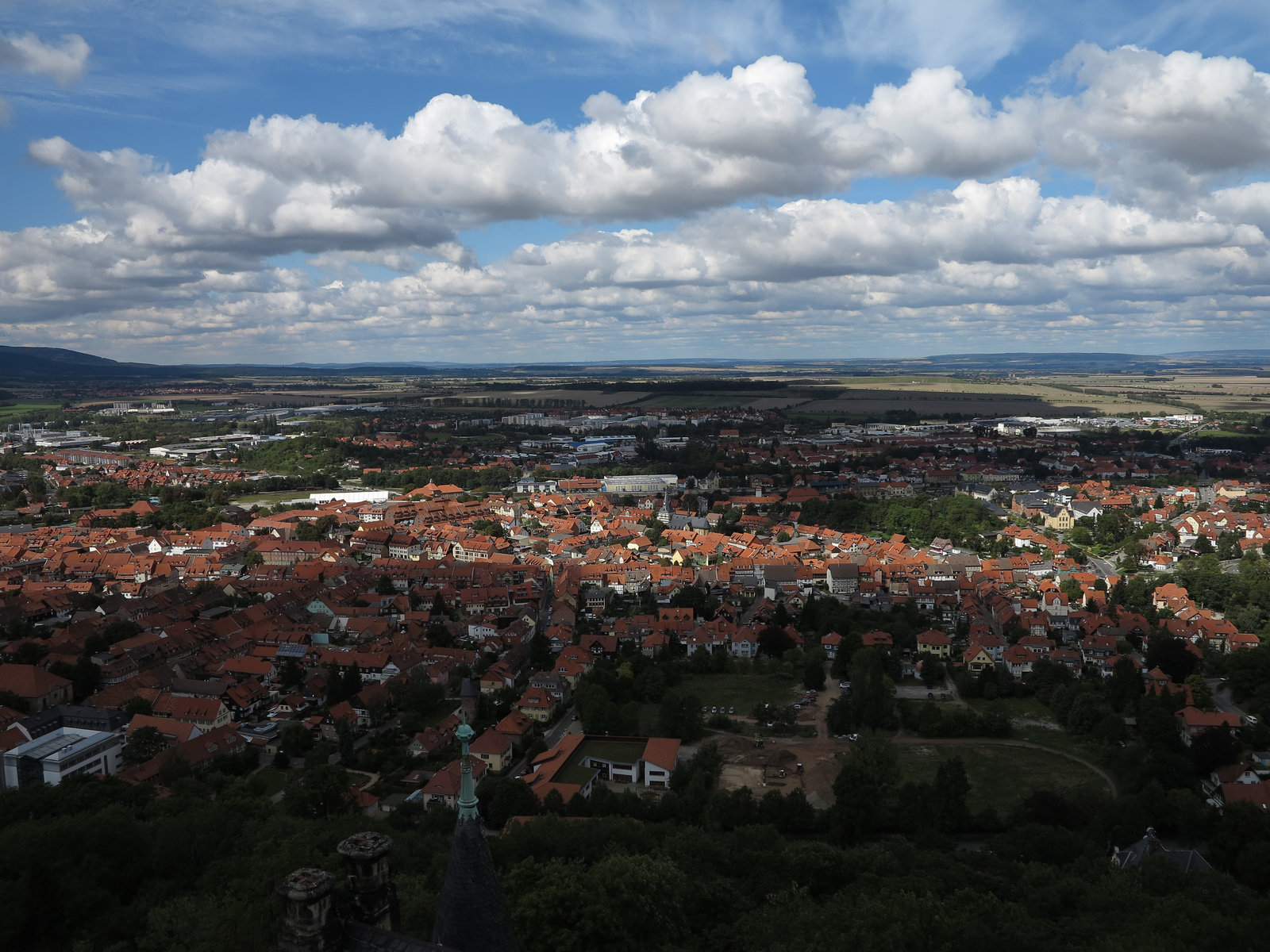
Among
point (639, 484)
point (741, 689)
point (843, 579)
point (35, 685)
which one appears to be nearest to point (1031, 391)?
point (639, 484)

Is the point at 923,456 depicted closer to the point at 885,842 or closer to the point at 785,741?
the point at 785,741

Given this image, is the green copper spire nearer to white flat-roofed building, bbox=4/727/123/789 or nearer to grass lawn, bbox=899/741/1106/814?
grass lawn, bbox=899/741/1106/814

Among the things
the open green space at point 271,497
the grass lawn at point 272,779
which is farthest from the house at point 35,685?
the open green space at point 271,497

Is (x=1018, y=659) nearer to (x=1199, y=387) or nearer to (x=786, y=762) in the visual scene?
(x=786, y=762)

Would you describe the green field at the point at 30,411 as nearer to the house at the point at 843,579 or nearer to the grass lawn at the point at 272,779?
the house at the point at 843,579

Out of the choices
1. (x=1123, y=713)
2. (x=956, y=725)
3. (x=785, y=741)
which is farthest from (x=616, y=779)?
(x=1123, y=713)

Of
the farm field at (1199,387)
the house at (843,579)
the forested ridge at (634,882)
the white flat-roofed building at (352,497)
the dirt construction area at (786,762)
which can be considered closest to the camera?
the forested ridge at (634,882)
